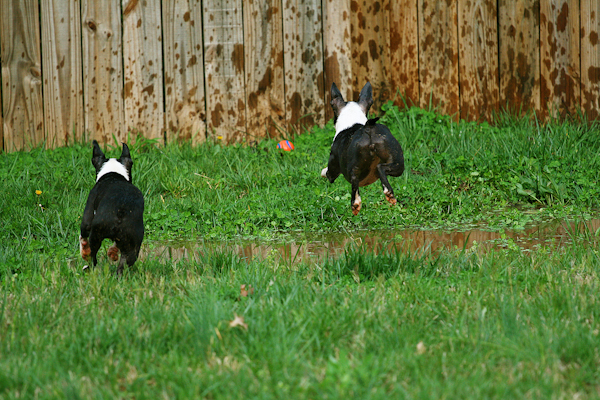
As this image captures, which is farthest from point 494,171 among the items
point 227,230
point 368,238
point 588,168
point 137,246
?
point 137,246

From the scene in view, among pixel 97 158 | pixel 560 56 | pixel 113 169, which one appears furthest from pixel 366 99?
pixel 560 56

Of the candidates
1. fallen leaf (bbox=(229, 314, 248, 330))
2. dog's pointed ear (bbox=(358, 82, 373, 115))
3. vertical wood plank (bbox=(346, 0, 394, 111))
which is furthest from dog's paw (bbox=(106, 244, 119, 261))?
vertical wood plank (bbox=(346, 0, 394, 111))

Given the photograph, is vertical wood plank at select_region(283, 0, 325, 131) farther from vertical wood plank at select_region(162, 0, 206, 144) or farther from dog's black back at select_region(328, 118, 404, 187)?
dog's black back at select_region(328, 118, 404, 187)

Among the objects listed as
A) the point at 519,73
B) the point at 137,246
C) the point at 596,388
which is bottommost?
the point at 596,388

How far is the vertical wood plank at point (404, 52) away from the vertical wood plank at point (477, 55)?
511mm

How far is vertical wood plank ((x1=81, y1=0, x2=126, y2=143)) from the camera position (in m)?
7.01

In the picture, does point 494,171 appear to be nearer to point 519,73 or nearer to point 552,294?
point 519,73

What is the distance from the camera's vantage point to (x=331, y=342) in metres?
2.66

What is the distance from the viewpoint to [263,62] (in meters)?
7.21

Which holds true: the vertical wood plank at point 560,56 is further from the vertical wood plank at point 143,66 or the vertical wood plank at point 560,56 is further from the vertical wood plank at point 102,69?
the vertical wood plank at point 102,69

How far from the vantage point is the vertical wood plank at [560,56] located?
23.7ft

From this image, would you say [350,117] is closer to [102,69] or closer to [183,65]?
[183,65]

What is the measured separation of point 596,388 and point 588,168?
4.13m

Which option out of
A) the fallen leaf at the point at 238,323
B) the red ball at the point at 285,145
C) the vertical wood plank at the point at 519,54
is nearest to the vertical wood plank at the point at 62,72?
the red ball at the point at 285,145
